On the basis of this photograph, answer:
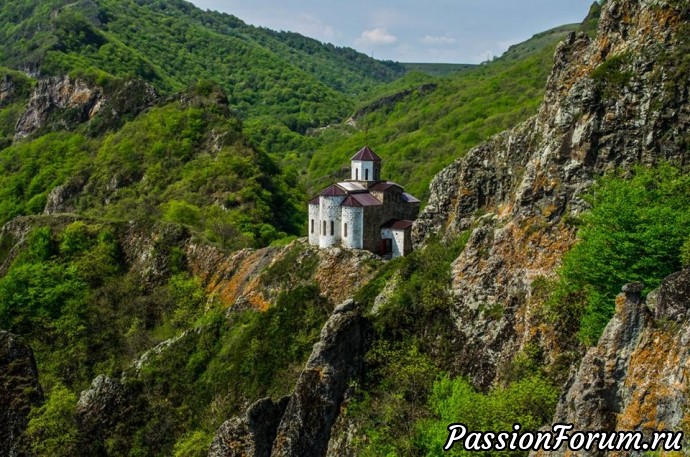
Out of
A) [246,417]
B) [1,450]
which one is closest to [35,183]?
[1,450]

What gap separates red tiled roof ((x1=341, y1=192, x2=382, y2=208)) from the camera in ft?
176

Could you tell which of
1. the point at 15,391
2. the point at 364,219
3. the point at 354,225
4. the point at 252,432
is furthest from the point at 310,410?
the point at 15,391

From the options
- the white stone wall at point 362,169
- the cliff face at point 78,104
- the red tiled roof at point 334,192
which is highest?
the cliff face at point 78,104

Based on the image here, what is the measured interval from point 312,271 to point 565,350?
1014 inches

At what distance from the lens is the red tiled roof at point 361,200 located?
53.6 metres

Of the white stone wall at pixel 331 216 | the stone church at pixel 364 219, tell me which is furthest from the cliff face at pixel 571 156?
the white stone wall at pixel 331 216

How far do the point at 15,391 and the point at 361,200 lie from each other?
91.6 ft

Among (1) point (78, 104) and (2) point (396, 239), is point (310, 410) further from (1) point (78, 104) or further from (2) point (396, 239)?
(1) point (78, 104)

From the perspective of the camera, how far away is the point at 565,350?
29531mm

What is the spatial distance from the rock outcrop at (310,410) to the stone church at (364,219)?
16280 millimetres

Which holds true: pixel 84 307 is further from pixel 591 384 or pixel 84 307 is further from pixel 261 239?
pixel 591 384

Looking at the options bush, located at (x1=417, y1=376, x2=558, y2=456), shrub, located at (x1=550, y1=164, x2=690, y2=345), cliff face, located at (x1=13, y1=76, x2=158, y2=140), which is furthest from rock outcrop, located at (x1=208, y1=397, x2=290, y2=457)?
cliff face, located at (x1=13, y1=76, x2=158, y2=140)

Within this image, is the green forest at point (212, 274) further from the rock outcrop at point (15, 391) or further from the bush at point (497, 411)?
the rock outcrop at point (15, 391)

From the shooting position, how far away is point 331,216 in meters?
54.6
